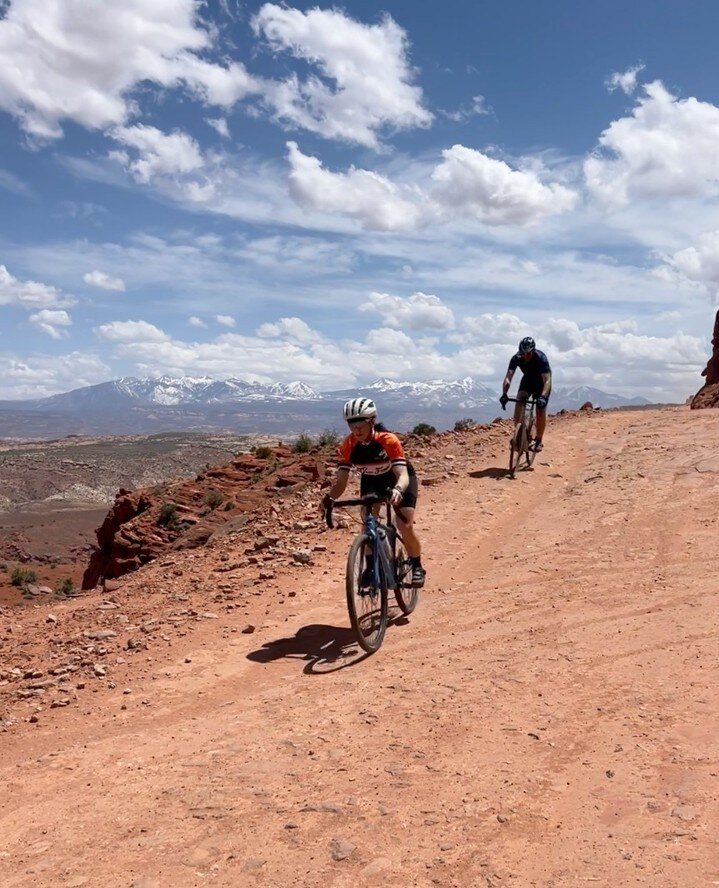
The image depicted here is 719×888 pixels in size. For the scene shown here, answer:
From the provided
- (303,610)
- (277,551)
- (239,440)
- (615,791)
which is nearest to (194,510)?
(277,551)

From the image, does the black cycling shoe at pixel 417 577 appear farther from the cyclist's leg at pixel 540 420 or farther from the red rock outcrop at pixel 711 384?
the red rock outcrop at pixel 711 384

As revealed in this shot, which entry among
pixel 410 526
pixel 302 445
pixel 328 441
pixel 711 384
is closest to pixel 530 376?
pixel 410 526

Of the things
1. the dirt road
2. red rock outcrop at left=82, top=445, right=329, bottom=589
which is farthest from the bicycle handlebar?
red rock outcrop at left=82, top=445, right=329, bottom=589

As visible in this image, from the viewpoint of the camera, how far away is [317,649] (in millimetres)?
7090

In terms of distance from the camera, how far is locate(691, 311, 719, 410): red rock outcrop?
1058 inches

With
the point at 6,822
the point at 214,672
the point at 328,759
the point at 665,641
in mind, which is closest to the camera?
the point at 6,822

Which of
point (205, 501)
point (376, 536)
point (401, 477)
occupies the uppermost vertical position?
point (401, 477)

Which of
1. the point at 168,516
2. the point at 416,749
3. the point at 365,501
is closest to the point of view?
the point at 416,749

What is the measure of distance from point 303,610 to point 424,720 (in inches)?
128

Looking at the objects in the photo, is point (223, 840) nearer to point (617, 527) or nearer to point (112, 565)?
point (617, 527)

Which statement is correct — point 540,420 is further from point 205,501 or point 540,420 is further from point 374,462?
point 205,501

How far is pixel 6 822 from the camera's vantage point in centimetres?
439

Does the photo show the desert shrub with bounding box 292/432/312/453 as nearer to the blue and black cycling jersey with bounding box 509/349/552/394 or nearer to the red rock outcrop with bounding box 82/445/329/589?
the red rock outcrop with bounding box 82/445/329/589

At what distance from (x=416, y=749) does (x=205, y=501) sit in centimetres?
1744
